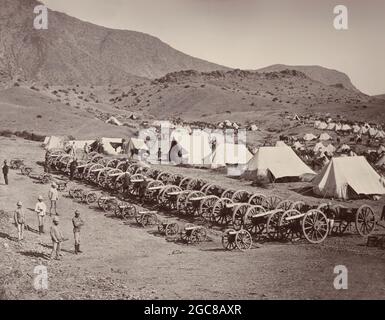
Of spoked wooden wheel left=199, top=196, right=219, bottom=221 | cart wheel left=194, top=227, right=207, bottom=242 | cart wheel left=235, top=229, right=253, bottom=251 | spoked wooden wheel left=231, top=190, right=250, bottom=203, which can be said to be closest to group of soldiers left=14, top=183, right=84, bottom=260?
cart wheel left=194, top=227, right=207, bottom=242

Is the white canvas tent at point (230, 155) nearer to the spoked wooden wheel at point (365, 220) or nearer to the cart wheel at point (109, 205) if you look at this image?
the cart wheel at point (109, 205)

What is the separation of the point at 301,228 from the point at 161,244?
4.83 m

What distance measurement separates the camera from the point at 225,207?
20.5m

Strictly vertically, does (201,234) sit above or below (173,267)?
above

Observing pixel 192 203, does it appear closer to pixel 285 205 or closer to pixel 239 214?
pixel 239 214

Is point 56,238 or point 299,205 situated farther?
point 299,205

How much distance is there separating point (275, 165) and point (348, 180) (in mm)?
5489

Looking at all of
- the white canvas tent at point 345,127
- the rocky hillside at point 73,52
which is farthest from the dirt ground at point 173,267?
the rocky hillside at point 73,52

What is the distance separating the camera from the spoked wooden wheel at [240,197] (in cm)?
2228

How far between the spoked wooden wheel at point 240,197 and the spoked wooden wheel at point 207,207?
0.79 m

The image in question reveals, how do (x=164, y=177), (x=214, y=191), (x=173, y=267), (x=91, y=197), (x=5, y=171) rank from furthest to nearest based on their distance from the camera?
(x=164, y=177) < (x=5, y=171) < (x=91, y=197) < (x=214, y=191) < (x=173, y=267)

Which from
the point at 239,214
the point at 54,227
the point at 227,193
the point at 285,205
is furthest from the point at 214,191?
the point at 54,227

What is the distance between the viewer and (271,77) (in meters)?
137
